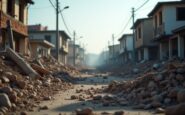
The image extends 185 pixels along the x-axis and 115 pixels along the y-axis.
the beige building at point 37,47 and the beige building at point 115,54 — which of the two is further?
the beige building at point 115,54

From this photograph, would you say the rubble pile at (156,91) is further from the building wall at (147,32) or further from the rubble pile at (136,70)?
→ the building wall at (147,32)

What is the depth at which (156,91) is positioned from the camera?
489 inches

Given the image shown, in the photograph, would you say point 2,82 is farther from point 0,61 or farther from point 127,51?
point 127,51

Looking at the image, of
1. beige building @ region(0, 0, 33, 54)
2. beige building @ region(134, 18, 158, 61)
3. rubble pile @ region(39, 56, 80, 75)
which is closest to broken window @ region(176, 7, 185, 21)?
beige building @ region(134, 18, 158, 61)

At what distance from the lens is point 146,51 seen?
43.0 meters

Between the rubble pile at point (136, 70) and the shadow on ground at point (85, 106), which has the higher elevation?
the rubble pile at point (136, 70)

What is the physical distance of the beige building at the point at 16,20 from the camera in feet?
72.5

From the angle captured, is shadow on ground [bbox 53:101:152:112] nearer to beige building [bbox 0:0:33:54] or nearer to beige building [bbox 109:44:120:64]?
beige building [bbox 0:0:33:54]

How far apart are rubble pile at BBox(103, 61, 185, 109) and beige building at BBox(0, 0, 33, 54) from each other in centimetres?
993

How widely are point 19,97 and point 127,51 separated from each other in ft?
158

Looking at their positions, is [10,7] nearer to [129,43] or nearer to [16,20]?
[16,20]

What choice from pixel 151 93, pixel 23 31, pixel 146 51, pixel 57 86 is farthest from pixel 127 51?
pixel 151 93

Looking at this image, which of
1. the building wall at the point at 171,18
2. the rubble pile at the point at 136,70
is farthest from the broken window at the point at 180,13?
the rubble pile at the point at 136,70

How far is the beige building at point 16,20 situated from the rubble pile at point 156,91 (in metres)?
9.93
